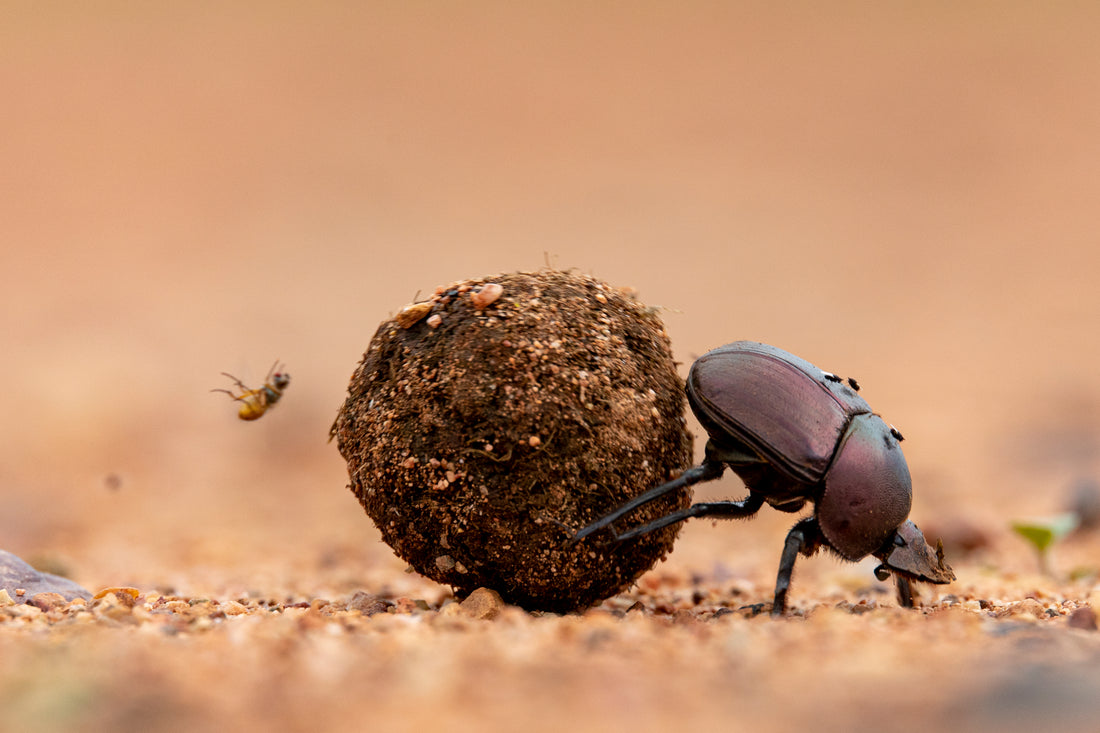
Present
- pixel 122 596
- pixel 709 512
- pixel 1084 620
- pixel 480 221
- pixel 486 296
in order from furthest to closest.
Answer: pixel 480 221
pixel 122 596
pixel 486 296
pixel 709 512
pixel 1084 620

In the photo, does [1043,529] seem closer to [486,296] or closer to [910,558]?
[910,558]

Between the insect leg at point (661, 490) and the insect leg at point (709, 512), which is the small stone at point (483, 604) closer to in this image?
the insect leg at point (661, 490)

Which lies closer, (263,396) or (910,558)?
(910,558)

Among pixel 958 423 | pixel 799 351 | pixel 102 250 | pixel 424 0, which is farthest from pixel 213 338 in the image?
pixel 424 0

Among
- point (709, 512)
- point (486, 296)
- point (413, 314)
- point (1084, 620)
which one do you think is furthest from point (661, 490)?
point (1084, 620)

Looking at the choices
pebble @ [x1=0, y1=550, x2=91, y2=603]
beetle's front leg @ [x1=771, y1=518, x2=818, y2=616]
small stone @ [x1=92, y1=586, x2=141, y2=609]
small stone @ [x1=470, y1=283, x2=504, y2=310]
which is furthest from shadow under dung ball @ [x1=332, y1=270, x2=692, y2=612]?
pebble @ [x1=0, y1=550, x2=91, y2=603]

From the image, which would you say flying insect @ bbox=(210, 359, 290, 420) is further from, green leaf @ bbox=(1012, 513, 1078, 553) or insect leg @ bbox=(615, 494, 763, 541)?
green leaf @ bbox=(1012, 513, 1078, 553)

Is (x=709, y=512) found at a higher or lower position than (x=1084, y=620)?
higher

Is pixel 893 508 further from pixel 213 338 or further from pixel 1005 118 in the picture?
pixel 1005 118
